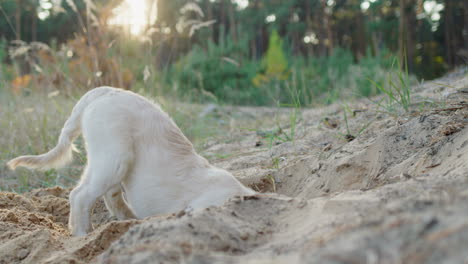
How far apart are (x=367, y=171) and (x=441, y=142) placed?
464 millimetres


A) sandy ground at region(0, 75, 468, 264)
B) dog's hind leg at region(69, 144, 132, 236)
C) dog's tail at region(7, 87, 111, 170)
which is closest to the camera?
sandy ground at region(0, 75, 468, 264)

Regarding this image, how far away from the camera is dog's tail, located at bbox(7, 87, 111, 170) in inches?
109

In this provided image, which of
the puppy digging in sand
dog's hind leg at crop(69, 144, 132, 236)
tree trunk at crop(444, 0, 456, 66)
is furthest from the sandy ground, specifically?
tree trunk at crop(444, 0, 456, 66)

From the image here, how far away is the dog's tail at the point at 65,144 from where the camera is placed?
2764mm

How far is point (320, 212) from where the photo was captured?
5.90 feet

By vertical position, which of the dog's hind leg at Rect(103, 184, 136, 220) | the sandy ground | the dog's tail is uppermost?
the dog's tail

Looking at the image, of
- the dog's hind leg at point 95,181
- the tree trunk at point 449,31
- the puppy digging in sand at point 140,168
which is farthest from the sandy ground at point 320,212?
the tree trunk at point 449,31

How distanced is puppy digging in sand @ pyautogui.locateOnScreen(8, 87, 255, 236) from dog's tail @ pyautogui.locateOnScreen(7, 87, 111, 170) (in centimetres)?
17

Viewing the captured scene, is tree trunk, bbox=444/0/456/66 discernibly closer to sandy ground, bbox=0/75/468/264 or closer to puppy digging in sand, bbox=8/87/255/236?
sandy ground, bbox=0/75/468/264

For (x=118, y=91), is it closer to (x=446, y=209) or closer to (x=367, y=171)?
(x=367, y=171)

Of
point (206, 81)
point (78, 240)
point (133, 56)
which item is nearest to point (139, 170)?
point (78, 240)

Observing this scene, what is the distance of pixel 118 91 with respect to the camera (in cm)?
272

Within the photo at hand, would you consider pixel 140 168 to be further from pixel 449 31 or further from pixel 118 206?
pixel 449 31

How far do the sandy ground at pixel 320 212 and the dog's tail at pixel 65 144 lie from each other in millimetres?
333
